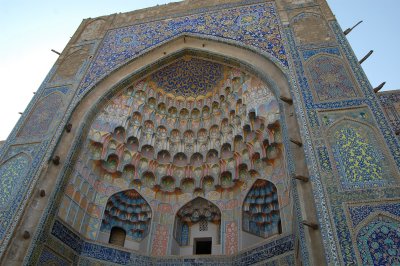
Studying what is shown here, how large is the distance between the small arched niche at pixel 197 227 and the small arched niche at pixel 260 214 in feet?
2.43

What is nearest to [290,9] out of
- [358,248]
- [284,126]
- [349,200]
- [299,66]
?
[299,66]

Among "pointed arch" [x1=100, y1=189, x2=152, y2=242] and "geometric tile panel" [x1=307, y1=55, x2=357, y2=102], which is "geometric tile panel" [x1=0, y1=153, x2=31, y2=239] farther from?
"geometric tile panel" [x1=307, y1=55, x2=357, y2=102]

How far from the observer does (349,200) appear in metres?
4.50

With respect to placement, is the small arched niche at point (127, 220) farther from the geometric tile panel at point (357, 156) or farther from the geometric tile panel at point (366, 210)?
the geometric tile panel at point (366, 210)

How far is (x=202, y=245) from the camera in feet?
25.8

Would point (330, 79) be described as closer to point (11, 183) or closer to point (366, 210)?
point (366, 210)

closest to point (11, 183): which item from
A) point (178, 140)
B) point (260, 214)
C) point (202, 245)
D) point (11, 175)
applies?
point (11, 175)

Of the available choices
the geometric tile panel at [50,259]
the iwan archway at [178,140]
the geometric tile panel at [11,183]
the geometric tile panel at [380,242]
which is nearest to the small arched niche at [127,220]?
the iwan archway at [178,140]

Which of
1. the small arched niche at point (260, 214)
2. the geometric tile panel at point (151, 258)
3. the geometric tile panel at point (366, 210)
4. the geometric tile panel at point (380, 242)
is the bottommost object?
the geometric tile panel at point (380, 242)

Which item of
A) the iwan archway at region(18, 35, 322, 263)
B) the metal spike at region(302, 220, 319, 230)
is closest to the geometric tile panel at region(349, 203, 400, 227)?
the metal spike at region(302, 220, 319, 230)

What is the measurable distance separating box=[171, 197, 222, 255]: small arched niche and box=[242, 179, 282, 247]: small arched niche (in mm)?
739

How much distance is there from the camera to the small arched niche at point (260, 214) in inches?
276

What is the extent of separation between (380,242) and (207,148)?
15.5 ft

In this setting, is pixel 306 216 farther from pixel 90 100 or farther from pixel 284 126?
pixel 90 100
